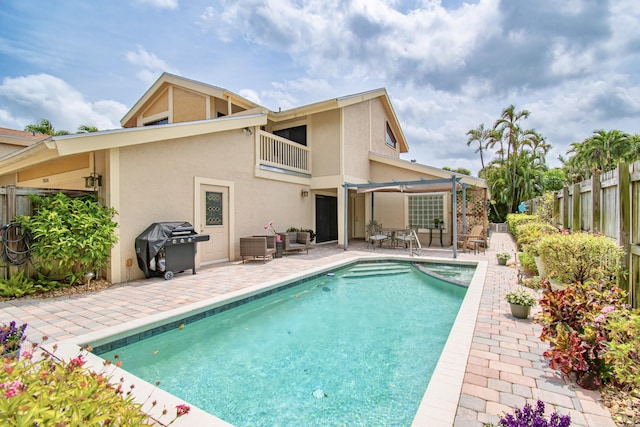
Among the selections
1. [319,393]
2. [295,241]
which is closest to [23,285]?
[319,393]

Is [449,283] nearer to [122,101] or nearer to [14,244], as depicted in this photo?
[14,244]

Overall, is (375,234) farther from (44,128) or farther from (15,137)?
(44,128)

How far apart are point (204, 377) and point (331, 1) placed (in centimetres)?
1112

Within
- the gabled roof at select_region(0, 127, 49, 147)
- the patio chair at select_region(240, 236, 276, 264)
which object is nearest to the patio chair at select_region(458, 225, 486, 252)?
the patio chair at select_region(240, 236, 276, 264)

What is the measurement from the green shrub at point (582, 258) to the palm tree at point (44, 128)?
27684 mm

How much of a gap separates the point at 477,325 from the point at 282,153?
1080 cm

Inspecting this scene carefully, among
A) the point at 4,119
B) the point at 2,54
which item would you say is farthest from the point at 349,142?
the point at 4,119

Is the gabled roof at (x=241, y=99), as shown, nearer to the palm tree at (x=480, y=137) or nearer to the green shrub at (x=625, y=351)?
the green shrub at (x=625, y=351)

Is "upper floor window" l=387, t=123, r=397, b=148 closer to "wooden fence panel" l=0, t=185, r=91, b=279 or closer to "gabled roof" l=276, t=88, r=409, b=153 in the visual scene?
"gabled roof" l=276, t=88, r=409, b=153

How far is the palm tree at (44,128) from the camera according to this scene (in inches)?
828

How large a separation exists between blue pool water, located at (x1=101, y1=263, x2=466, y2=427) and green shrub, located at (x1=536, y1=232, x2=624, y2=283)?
7.32 feet

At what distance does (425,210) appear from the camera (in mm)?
16234

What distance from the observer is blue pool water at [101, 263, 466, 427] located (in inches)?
138

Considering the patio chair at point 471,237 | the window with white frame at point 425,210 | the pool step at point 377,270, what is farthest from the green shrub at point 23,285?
the window with white frame at point 425,210
